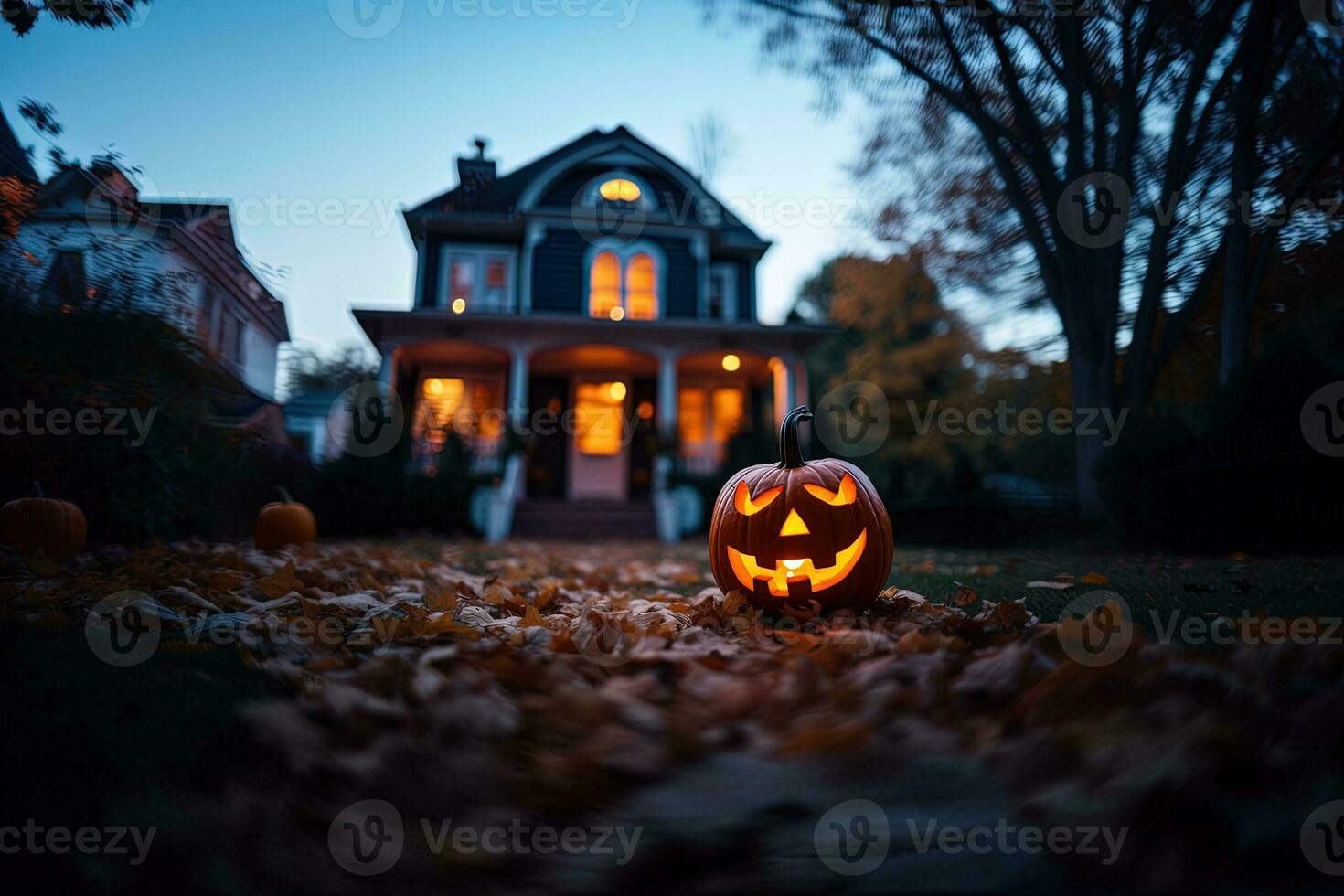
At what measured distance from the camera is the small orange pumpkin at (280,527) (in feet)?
16.3

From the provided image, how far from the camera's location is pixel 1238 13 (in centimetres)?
484

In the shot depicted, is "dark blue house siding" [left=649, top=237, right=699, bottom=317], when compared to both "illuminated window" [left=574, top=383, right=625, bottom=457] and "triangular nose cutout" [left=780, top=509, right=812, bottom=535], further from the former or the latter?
"triangular nose cutout" [left=780, top=509, right=812, bottom=535]

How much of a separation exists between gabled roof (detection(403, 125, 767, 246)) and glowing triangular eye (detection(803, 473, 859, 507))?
11.6m

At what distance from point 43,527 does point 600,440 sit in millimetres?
10150

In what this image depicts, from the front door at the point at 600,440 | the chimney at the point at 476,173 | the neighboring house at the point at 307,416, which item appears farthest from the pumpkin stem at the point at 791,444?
the chimney at the point at 476,173

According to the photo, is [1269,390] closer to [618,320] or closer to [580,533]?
[580,533]

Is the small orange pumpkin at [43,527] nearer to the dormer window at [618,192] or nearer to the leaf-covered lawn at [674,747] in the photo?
the leaf-covered lawn at [674,747]

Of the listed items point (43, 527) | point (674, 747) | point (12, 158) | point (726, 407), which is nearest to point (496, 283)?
point (726, 407)

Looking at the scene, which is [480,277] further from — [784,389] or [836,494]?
[836,494]

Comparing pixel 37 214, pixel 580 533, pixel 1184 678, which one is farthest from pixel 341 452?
pixel 1184 678

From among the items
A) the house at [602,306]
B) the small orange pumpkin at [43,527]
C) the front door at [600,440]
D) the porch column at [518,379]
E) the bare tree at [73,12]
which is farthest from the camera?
the front door at [600,440]

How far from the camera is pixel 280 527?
4.98m

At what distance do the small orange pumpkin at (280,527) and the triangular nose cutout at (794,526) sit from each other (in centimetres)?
419

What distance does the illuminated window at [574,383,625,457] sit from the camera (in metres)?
13.0
